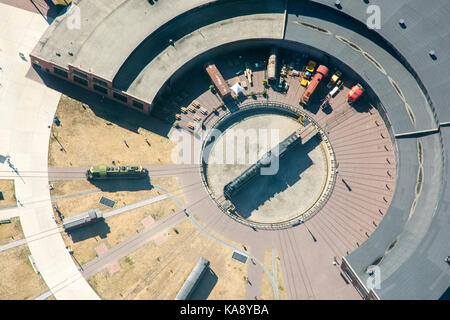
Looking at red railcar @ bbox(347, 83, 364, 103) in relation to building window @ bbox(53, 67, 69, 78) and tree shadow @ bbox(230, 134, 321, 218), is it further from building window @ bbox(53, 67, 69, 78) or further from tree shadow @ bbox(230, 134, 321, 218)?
building window @ bbox(53, 67, 69, 78)

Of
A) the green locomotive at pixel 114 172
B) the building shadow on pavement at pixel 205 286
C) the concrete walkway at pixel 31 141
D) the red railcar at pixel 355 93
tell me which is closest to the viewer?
the concrete walkway at pixel 31 141

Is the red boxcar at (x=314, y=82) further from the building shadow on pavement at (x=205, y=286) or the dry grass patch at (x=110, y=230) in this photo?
the building shadow on pavement at (x=205, y=286)

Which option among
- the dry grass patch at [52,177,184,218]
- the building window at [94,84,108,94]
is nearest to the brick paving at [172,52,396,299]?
the dry grass patch at [52,177,184,218]

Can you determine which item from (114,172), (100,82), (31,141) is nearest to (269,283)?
(114,172)

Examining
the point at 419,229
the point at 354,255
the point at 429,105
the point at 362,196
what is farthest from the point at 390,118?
the point at 354,255

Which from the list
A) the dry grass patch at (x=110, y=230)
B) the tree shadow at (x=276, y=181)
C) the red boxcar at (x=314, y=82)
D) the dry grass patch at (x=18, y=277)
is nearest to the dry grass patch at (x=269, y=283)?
the tree shadow at (x=276, y=181)

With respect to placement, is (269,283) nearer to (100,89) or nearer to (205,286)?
(205,286)
